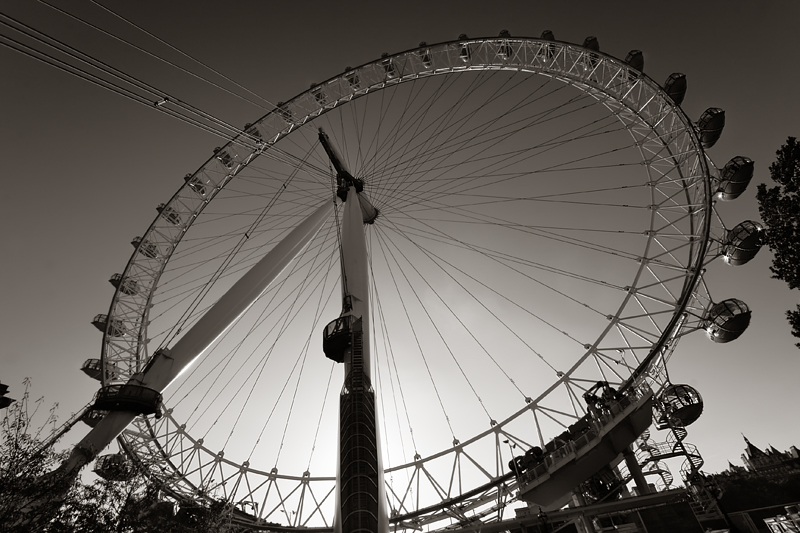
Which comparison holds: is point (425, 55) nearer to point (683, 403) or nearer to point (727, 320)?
point (727, 320)

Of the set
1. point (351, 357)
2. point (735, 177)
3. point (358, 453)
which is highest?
point (735, 177)

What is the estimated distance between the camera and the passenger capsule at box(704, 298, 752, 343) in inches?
747

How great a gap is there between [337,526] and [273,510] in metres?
18.0

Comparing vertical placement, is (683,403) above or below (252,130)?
below

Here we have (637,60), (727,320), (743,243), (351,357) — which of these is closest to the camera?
(351,357)

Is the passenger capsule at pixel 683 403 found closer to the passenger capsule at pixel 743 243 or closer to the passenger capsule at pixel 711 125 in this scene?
the passenger capsule at pixel 743 243

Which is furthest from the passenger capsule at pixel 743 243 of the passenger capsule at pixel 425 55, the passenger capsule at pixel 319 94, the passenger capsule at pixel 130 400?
the passenger capsule at pixel 130 400

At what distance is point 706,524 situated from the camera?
3291cm

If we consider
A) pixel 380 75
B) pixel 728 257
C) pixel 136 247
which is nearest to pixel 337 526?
pixel 728 257

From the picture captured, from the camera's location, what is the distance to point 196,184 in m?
35.0

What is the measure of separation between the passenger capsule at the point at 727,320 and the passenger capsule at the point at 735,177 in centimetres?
708

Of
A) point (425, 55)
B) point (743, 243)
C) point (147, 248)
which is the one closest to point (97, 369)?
point (147, 248)

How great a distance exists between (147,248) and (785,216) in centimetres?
4179

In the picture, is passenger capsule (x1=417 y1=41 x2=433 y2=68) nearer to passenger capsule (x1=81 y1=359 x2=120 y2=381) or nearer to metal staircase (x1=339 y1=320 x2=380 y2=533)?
metal staircase (x1=339 y1=320 x2=380 y2=533)
